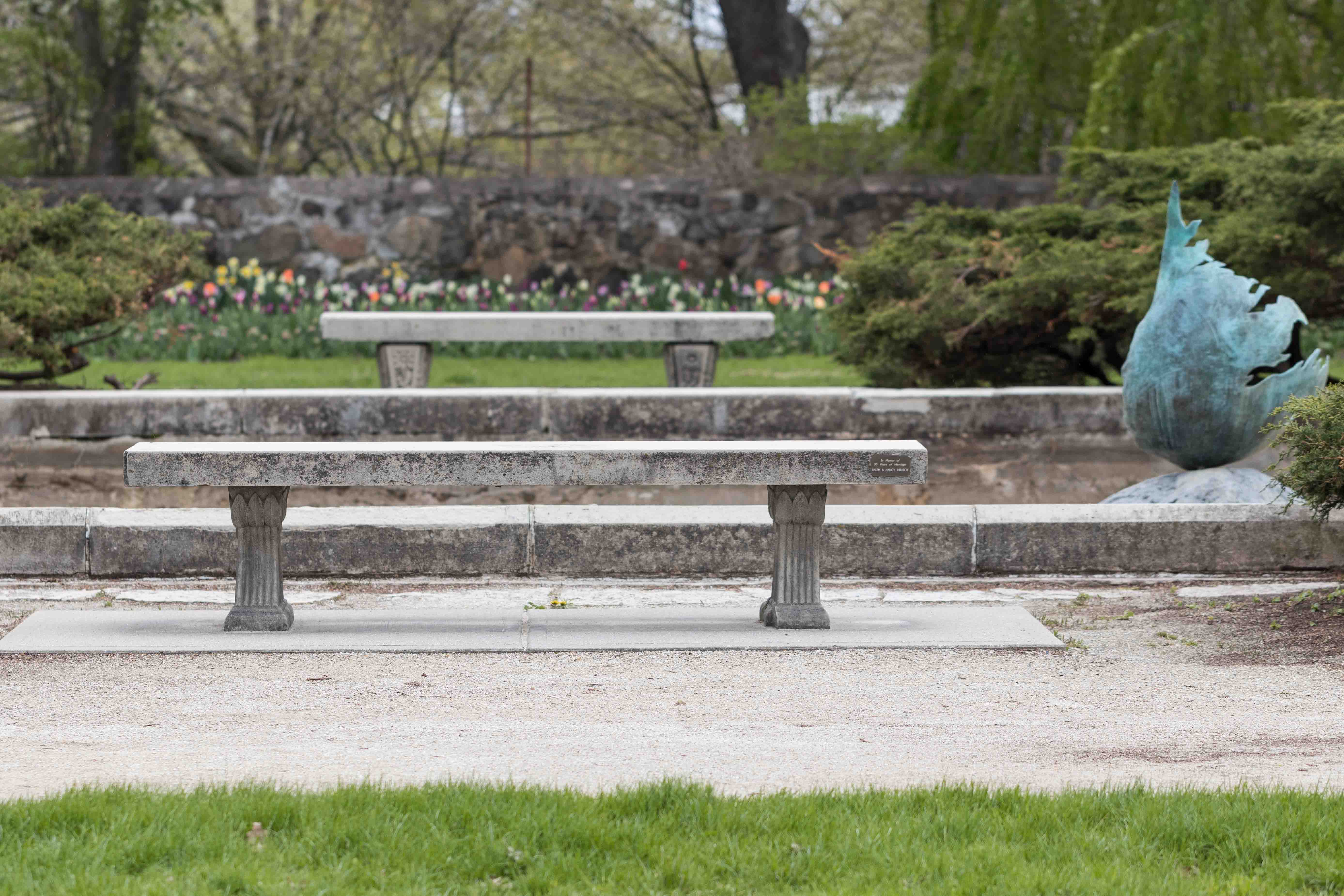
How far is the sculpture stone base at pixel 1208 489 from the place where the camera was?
261 inches

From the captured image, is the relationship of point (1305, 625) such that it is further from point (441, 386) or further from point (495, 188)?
point (495, 188)

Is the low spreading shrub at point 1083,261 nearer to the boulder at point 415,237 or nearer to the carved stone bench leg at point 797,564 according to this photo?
the carved stone bench leg at point 797,564

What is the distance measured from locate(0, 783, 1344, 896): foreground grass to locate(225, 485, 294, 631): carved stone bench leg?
71.7 inches

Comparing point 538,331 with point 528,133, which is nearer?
point 538,331

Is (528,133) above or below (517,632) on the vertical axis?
above

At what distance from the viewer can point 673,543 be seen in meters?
6.07

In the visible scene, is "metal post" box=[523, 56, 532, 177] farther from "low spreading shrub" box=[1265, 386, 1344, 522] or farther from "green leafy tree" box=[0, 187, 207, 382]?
"low spreading shrub" box=[1265, 386, 1344, 522]

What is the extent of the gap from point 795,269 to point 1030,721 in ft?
A: 35.0

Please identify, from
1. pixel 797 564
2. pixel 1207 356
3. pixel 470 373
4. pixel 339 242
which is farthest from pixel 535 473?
pixel 339 242

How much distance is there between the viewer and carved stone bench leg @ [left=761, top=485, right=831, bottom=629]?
5191 millimetres

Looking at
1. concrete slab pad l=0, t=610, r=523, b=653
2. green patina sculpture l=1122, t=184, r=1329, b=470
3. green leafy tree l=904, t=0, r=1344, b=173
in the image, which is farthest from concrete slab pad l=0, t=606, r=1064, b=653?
green leafy tree l=904, t=0, r=1344, b=173

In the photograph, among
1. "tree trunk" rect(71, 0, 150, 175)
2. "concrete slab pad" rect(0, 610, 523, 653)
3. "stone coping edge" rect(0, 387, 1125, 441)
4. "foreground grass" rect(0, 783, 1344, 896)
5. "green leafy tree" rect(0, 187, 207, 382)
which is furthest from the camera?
"tree trunk" rect(71, 0, 150, 175)

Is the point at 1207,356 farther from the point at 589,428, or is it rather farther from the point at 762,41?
the point at 762,41

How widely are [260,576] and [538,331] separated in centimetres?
469
